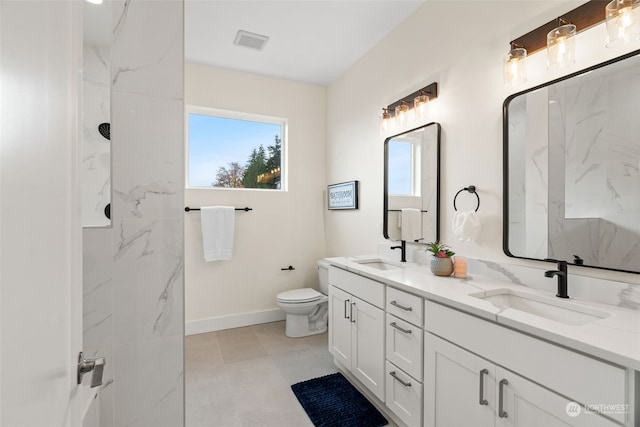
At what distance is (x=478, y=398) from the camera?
4.02 feet

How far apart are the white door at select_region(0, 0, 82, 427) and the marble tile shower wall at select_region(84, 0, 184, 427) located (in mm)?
543

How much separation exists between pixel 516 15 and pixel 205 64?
8.75 ft

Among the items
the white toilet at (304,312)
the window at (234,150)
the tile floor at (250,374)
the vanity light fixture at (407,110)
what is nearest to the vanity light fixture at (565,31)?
the vanity light fixture at (407,110)

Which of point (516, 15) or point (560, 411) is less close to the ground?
point (516, 15)

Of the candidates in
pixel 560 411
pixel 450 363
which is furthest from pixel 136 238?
pixel 560 411

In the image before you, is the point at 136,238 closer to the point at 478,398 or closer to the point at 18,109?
the point at 18,109

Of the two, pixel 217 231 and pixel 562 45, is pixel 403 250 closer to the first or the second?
pixel 562 45

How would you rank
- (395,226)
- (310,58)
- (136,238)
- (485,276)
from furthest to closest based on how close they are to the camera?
(310,58)
(395,226)
(485,276)
(136,238)

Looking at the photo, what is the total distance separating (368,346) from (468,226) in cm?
95

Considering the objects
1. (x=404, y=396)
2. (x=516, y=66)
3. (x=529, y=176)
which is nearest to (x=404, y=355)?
(x=404, y=396)

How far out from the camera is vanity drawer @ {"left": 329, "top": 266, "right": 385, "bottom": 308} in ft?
6.03

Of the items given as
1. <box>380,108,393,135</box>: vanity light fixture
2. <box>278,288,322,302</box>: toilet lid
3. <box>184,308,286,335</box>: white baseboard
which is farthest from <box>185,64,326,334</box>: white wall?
<box>380,108,393,135</box>: vanity light fixture

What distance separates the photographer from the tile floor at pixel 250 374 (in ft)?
6.07

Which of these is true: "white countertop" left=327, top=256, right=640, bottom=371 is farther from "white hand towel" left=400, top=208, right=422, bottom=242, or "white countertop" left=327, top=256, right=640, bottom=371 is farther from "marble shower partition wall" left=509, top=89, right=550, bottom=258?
"white hand towel" left=400, top=208, right=422, bottom=242
